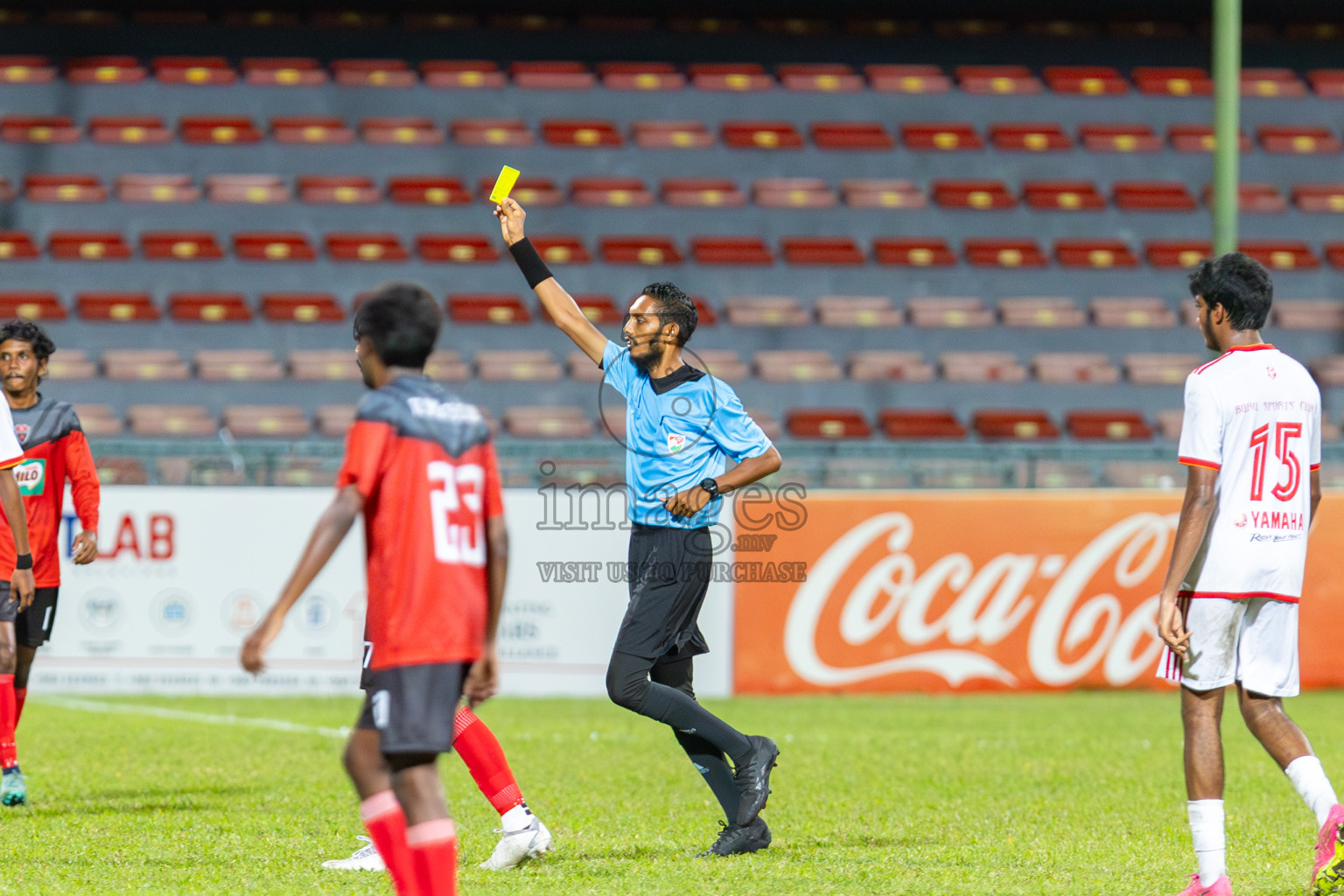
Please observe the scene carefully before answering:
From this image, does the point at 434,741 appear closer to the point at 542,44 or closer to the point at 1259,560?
the point at 1259,560

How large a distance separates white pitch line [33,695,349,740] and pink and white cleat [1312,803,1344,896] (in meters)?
6.72


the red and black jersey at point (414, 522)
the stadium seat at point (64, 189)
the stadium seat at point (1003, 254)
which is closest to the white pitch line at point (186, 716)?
the red and black jersey at point (414, 522)

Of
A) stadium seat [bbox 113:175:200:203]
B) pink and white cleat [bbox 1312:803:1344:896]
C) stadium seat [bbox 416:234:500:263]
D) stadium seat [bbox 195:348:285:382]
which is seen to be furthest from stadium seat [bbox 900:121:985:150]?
pink and white cleat [bbox 1312:803:1344:896]

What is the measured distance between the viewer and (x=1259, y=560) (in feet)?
15.9

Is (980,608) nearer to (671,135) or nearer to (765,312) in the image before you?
(765,312)

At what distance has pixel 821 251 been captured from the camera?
65.3ft

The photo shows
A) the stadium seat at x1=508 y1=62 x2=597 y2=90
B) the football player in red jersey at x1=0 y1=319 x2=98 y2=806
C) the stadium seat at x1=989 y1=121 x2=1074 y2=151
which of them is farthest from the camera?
the stadium seat at x1=508 y1=62 x2=597 y2=90

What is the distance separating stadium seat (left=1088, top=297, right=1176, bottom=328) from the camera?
1912 centimetres

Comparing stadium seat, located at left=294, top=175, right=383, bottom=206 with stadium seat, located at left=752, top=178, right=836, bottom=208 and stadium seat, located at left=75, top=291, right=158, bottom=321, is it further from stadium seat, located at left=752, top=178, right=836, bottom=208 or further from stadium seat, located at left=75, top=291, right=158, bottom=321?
stadium seat, located at left=752, top=178, right=836, bottom=208

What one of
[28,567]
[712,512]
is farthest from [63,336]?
[712,512]

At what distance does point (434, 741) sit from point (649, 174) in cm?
1772

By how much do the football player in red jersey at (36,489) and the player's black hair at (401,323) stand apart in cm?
386

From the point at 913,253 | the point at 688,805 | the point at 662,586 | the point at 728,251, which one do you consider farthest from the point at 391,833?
the point at 913,253

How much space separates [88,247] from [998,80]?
13.6 m
